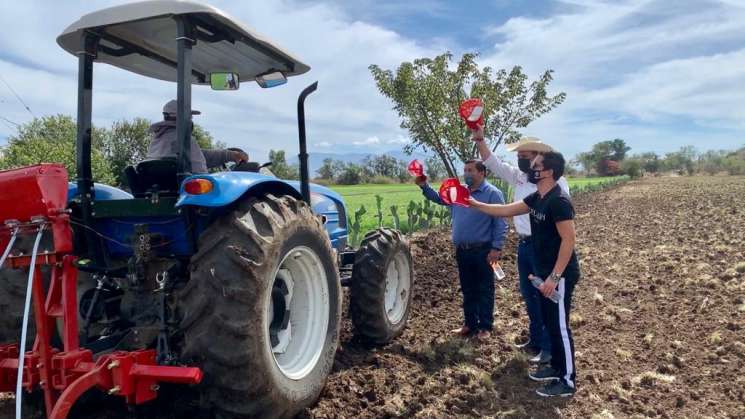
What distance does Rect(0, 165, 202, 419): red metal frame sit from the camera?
2662 mm

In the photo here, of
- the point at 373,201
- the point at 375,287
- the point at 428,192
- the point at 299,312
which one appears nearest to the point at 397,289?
the point at 375,287

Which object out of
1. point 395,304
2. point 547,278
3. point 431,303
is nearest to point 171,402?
point 395,304

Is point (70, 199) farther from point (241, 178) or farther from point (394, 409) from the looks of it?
point (394, 409)

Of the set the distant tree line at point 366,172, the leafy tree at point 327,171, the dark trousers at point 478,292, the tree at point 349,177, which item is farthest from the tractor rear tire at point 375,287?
the leafy tree at point 327,171

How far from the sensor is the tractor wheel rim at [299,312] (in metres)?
3.46

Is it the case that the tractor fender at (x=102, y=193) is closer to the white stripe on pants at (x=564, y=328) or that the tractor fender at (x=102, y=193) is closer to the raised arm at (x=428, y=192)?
the raised arm at (x=428, y=192)

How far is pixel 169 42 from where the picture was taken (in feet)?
12.5

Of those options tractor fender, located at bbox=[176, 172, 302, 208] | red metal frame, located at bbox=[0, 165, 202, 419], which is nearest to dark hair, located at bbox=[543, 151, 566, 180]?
tractor fender, located at bbox=[176, 172, 302, 208]

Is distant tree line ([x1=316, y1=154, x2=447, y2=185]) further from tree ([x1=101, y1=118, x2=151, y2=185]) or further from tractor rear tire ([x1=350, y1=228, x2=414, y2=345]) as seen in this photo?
tractor rear tire ([x1=350, y1=228, x2=414, y2=345])

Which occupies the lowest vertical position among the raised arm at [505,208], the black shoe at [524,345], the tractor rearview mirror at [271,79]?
the black shoe at [524,345]

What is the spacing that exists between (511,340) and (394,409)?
200 cm

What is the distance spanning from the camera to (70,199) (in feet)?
11.9

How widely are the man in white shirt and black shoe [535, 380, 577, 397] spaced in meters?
0.59

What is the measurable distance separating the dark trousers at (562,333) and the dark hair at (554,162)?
776mm
